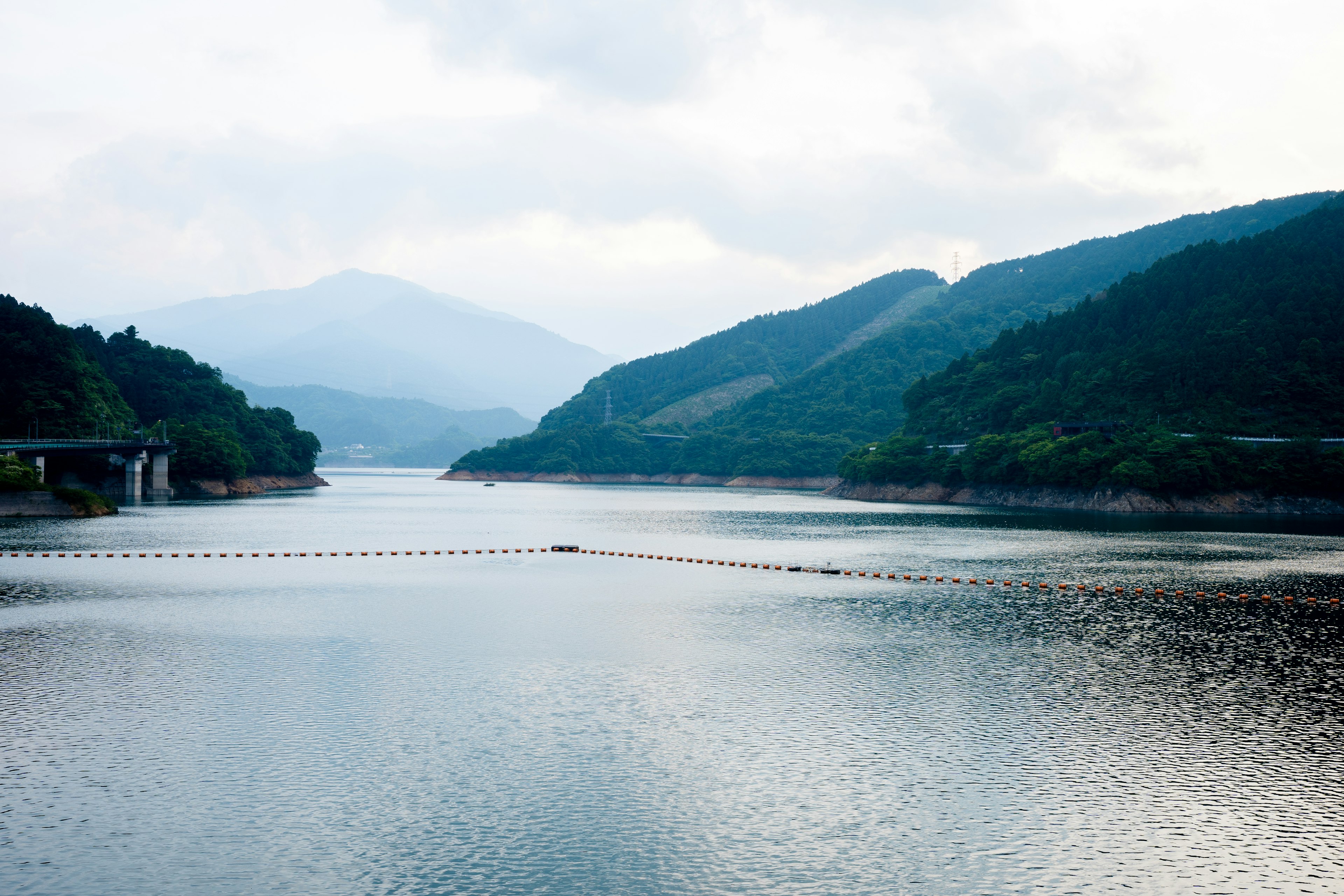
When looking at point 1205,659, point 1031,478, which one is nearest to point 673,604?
point 1205,659

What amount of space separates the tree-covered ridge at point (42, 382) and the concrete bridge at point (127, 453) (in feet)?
7.60

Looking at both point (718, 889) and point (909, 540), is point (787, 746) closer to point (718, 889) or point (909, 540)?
point (718, 889)

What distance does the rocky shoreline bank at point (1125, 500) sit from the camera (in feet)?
360

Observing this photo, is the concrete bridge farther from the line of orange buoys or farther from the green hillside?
the green hillside

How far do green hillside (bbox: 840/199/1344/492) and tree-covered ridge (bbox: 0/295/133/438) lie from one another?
11307 centimetres

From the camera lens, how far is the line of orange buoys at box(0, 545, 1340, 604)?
45.0 m

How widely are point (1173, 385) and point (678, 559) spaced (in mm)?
98013

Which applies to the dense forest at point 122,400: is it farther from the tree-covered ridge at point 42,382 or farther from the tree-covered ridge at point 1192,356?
the tree-covered ridge at point 1192,356

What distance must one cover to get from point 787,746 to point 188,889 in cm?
1099

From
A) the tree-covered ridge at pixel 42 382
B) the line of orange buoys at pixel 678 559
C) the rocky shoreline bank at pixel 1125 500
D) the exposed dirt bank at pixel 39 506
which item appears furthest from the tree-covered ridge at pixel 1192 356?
the tree-covered ridge at pixel 42 382

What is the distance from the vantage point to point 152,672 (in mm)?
26312

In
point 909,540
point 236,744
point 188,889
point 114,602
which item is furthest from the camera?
point 909,540

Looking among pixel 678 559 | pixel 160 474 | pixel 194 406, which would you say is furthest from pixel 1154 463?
pixel 194 406

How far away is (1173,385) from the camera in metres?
133
